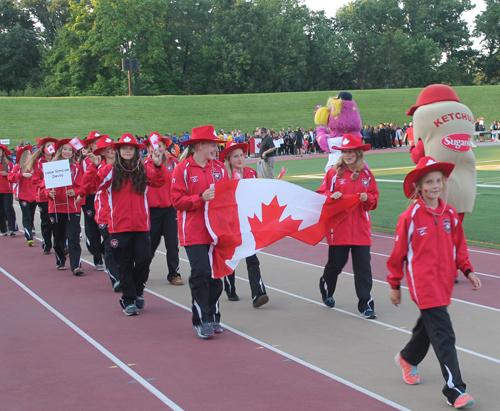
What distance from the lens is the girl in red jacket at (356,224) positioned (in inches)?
263

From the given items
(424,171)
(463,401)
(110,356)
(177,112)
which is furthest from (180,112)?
(463,401)

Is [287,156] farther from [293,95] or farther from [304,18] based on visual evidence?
[304,18]

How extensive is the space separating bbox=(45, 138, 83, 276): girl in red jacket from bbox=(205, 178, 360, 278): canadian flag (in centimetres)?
415

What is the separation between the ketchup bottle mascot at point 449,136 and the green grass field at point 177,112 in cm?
4402

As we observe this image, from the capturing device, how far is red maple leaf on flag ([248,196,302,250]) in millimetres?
6668

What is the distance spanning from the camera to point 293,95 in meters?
65.2

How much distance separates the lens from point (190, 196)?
238 inches

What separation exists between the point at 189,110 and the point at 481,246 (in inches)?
1965

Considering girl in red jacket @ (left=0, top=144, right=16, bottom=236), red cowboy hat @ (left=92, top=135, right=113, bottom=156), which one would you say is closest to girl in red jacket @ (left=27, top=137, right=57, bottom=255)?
red cowboy hat @ (left=92, top=135, right=113, bottom=156)

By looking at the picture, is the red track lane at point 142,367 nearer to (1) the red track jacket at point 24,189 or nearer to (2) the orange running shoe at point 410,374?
(2) the orange running shoe at point 410,374

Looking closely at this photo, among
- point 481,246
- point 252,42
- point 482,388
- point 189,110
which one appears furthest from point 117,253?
point 252,42

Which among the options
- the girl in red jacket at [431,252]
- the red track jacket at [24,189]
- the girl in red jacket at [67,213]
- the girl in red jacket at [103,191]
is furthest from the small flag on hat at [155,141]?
the red track jacket at [24,189]

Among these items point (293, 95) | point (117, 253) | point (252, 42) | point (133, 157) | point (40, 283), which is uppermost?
point (252, 42)

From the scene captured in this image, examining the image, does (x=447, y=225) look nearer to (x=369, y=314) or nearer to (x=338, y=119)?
(x=369, y=314)
